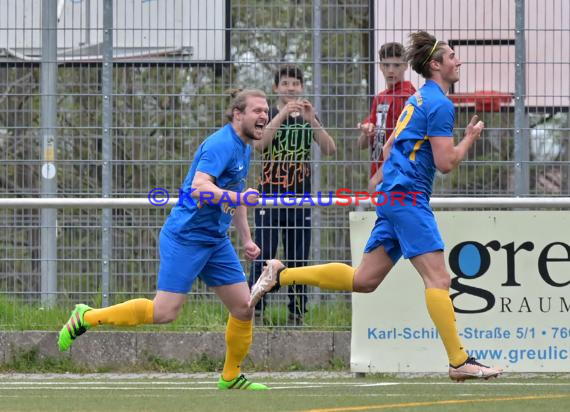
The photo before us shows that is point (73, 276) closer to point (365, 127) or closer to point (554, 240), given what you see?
point (365, 127)

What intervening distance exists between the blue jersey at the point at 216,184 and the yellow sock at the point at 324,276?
0.54m

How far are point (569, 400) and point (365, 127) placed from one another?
13.0 feet

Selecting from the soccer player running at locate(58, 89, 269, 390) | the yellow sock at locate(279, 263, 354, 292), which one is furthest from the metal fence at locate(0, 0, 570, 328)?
the soccer player running at locate(58, 89, 269, 390)

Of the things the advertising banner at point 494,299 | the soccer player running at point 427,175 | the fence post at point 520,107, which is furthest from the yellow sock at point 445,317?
the fence post at point 520,107

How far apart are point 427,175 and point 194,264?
5.16ft

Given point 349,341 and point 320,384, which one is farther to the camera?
point 349,341

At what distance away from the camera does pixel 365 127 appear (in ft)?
41.5

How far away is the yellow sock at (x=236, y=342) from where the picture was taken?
33.7 feet

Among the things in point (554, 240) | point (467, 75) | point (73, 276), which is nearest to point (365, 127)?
point (467, 75)

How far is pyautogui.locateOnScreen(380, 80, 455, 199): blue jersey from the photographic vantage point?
31.0ft

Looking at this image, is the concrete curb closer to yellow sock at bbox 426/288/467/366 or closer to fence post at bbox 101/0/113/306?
fence post at bbox 101/0/113/306

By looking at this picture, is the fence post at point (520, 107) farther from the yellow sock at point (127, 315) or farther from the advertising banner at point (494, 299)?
the yellow sock at point (127, 315)

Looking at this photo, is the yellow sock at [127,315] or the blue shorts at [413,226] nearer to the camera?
the blue shorts at [413,226]

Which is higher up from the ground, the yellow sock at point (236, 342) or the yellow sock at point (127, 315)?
the yellow sock at point (127, 315)
